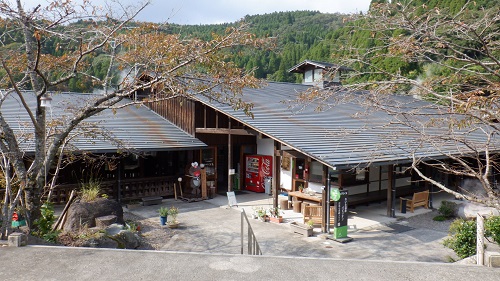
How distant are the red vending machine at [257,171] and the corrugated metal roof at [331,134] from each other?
2.33m

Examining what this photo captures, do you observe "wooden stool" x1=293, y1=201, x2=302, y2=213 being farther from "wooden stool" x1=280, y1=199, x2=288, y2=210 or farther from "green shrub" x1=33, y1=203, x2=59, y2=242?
"green shrub" x1=33, y1=203, x2=59, y2=242

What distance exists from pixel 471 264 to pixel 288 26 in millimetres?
61252

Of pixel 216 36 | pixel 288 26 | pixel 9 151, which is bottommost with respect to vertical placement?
pixel 9 151

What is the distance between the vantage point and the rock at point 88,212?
1003 centimetres

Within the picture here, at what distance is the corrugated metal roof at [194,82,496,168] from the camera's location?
10.4 m

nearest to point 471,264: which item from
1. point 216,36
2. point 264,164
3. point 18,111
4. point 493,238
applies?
point 493,238

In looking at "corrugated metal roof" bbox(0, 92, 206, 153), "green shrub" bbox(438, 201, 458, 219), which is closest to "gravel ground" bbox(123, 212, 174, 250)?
"corrugated metal roof" bbox(0, 92, 206, 153)

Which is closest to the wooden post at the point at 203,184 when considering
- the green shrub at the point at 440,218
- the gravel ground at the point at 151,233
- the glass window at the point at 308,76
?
the gravel ground at the point at 151,233

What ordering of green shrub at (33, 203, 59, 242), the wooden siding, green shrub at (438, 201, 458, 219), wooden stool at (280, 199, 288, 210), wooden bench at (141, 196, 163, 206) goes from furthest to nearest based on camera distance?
the wooden siding, wooden bench at (141, 196, 163, 206), wooden stool at (280, 199, 288, 210), green shrub at (438, 201, 458, 219), green shrub at (33, 203, 59, 242)

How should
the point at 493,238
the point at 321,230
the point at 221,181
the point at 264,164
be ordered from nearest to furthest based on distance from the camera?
1. the point at 493,238
2. the point at 321,230
3. the point at 264,164
4. the point at 221,181

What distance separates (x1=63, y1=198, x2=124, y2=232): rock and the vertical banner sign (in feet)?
18.3

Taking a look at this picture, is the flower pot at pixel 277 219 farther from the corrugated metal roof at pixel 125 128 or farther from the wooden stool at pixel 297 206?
the corrugated metal roof at pixel 125 128

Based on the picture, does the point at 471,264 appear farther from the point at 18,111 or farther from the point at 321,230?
the point at 18,111

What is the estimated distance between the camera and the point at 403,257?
898cm
